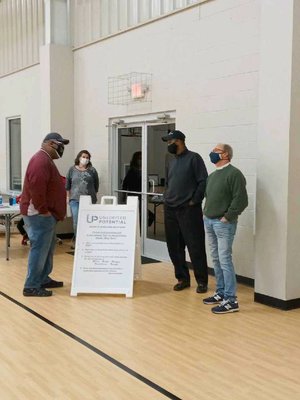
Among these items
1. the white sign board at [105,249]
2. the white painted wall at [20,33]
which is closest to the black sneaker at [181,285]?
the white sign board at [105,249]

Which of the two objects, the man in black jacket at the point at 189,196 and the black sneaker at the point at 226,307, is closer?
the black sneaker at the point at 226,307

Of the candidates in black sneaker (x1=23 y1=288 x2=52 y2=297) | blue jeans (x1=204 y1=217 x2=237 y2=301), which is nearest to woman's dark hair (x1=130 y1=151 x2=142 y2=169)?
black sneaker (x1=23 y1=288 x2=52 y2=297)

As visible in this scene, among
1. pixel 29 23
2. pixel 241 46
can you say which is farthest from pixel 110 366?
pixel 29 23

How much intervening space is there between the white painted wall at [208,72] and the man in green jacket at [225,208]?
38.2 inches

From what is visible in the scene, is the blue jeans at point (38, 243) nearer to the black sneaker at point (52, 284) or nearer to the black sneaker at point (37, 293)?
the black sneaker at point (37, 293)

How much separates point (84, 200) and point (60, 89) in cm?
372

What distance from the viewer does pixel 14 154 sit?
11031mm

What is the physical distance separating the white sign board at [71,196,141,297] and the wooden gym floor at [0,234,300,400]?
0.45 feet

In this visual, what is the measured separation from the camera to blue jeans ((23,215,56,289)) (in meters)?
5.17

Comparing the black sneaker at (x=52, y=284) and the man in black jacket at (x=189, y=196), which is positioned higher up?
the man in black jacket at (x=189, y=196)

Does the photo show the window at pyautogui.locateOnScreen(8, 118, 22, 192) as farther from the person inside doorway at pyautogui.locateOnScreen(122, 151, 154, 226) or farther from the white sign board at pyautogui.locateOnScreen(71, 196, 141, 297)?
the white sign board at pyautogui.locateOnScreen(71, 196, 141, 297)

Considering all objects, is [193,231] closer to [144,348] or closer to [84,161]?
[144,348]

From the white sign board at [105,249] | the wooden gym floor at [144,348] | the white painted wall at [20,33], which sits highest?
the white painted wall at [20,33]

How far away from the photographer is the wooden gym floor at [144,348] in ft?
10.3
